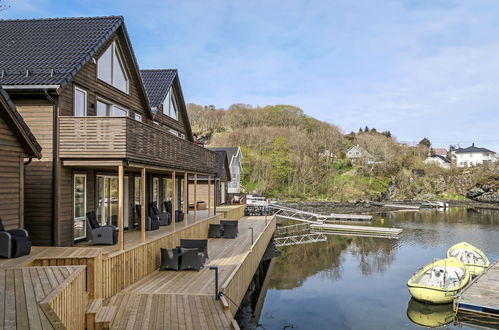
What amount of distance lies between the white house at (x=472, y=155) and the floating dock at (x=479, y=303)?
91.0 meters

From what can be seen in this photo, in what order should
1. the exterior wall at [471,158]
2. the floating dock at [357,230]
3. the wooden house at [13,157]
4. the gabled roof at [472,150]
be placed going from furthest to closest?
the gabled roof at [472,150] → the exterior wall at [471,158] → the floating dock at [357,230] → the wooden house at [13,157]

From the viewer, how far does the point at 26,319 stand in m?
4.51

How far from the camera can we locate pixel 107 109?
13750 mm

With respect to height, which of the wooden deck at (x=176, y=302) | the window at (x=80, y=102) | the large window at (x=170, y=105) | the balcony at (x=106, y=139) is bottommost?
the wooden deck at (x=176, y=302)

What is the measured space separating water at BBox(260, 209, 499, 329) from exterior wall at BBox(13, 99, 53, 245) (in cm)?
803

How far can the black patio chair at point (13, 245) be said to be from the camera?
26.6 feet

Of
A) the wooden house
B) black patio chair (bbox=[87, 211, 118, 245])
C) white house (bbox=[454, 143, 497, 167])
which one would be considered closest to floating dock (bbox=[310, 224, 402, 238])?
black patio chair (bbox=[87, 211, 118, 245])

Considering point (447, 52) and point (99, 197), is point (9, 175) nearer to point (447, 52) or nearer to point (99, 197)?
point (99, 197)

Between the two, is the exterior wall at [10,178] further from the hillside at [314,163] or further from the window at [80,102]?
the hillside at [314,163]

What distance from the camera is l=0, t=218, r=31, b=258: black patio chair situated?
811 centimetres

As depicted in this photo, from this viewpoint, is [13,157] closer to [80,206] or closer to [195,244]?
[80,206]

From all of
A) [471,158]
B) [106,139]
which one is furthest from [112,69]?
[471,158]

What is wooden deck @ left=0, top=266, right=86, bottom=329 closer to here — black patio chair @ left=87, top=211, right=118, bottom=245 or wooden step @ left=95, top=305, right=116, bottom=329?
wooden step @ left=95, top=305, right=116, bottom=329

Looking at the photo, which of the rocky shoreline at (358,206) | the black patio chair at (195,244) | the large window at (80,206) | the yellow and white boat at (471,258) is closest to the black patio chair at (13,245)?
the large window at (80,206)
